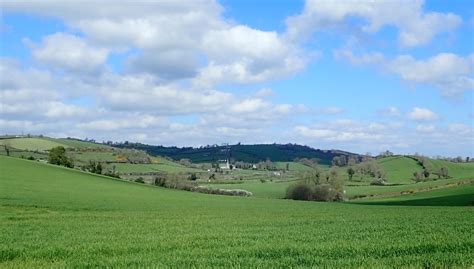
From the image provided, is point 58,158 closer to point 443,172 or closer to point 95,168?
point 95,168

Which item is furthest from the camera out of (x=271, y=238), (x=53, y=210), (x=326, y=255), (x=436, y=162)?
(x=436, y=162)

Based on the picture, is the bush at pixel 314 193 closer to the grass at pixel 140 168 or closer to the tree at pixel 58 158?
the tree at pixel 58 158

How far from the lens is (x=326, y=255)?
14.6 meters

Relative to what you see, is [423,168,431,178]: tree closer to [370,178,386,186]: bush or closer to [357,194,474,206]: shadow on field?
[370,178,386,186]: bush

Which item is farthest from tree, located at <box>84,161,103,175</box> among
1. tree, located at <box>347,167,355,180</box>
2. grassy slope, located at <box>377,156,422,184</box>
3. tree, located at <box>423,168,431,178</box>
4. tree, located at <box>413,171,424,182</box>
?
tree, located at <box>423,168,431,178</box>

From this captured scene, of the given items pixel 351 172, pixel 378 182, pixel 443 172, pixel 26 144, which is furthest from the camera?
pixel 26 144

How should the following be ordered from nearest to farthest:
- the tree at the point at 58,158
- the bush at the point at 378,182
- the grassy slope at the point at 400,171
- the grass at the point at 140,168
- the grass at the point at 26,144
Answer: the tree at the point at 58,158, the bush at the point at 378,182, the grass at the point at 140,168, the grassy slope at the point at 400,171, the grass at the point at 26,144

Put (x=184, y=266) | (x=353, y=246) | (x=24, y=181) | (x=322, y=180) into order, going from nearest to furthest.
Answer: (x=184, y=266) < (x=353, y=246) < (x=24, y=181) < (x=322, y=180)

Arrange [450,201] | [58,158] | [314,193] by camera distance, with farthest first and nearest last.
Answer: [58,158]
[314,193]
[450,201]

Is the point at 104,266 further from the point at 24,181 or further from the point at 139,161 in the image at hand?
the point at 139,161

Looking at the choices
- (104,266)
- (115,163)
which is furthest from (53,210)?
(115,163)

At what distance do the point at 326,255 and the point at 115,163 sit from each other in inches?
6518

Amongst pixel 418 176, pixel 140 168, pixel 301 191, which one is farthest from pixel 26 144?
pixel 418 176

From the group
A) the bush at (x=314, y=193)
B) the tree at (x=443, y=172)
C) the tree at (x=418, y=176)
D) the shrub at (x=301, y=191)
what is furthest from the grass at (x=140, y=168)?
the tree at (x=443, y=172)
